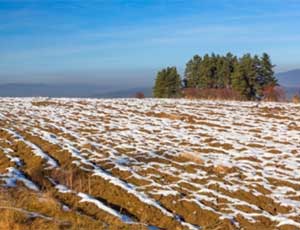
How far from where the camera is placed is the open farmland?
700 cm

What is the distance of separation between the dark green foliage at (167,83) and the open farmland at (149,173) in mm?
61705

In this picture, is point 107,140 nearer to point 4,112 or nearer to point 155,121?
point 155,121

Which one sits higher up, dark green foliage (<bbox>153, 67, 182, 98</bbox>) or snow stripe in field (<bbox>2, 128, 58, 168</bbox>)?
dark green foliage (<bbox>153, 67, 182, 98</bbox>)

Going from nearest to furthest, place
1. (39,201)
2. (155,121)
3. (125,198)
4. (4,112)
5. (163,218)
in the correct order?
(39,201)
(163,218)
(125,198)
(155,121)
(4,112)

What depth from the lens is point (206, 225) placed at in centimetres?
707

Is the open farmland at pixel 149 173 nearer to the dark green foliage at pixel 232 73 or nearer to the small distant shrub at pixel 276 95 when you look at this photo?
the small distant shrub at pixel 276 95

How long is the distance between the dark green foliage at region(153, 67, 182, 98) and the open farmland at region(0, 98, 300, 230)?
61.7 m

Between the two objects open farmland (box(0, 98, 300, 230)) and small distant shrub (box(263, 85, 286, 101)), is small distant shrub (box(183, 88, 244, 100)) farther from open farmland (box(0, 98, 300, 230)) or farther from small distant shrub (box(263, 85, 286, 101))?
open farmland (box(0, 98, 300, 230))

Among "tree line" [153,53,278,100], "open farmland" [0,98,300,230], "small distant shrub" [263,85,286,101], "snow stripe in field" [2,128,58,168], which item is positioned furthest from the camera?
"tree line" [153,53,278,100]

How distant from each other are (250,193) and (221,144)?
4.47 metres

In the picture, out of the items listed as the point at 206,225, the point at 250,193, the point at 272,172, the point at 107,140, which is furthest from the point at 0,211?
the point at 107,140

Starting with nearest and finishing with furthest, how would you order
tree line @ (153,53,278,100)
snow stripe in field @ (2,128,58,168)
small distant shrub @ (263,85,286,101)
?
snow stripe in field @ (2,128,58,168)
small distant shrub @ (263,85,286,101)
tree line @ (153,53,278,100)

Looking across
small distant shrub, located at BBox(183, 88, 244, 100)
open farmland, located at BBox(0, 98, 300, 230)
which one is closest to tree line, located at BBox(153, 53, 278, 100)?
small distant shrub, located at BBox(183, 88, 244, 100)

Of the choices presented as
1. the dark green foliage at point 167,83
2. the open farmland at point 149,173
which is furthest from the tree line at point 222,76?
the open farmland at point 149,173
